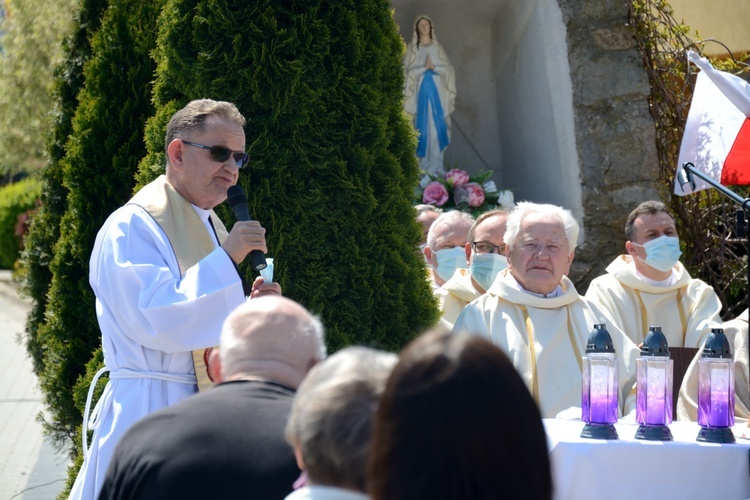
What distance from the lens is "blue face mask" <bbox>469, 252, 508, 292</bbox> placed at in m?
6.30

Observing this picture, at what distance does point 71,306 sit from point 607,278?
11.2 feet

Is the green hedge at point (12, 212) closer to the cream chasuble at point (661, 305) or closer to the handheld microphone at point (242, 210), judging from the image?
the cream chasuble at point (661, 305)

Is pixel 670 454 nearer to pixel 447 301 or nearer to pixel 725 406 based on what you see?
pixel 725 406

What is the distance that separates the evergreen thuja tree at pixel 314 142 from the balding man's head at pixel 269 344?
2159 mm

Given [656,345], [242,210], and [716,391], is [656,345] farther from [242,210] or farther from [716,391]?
[242,210]

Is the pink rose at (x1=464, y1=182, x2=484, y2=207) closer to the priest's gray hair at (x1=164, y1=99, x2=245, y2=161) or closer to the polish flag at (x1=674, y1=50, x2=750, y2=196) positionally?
the polish flag at (x1=674, y1=50, x2=750, y2=196)

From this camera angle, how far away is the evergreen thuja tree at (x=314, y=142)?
4.82m

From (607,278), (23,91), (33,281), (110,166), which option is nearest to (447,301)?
(607,278)

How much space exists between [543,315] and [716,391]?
1.56m

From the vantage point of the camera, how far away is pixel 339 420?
1896 mm

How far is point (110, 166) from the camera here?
6500 mm

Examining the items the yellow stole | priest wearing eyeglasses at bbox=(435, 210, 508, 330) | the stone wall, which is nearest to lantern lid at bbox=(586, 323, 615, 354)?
the yellow stole

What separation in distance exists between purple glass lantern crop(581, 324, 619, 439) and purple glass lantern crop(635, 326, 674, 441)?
10 centimetres

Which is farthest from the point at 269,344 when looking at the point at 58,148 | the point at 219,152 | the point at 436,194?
the point at 436,194
